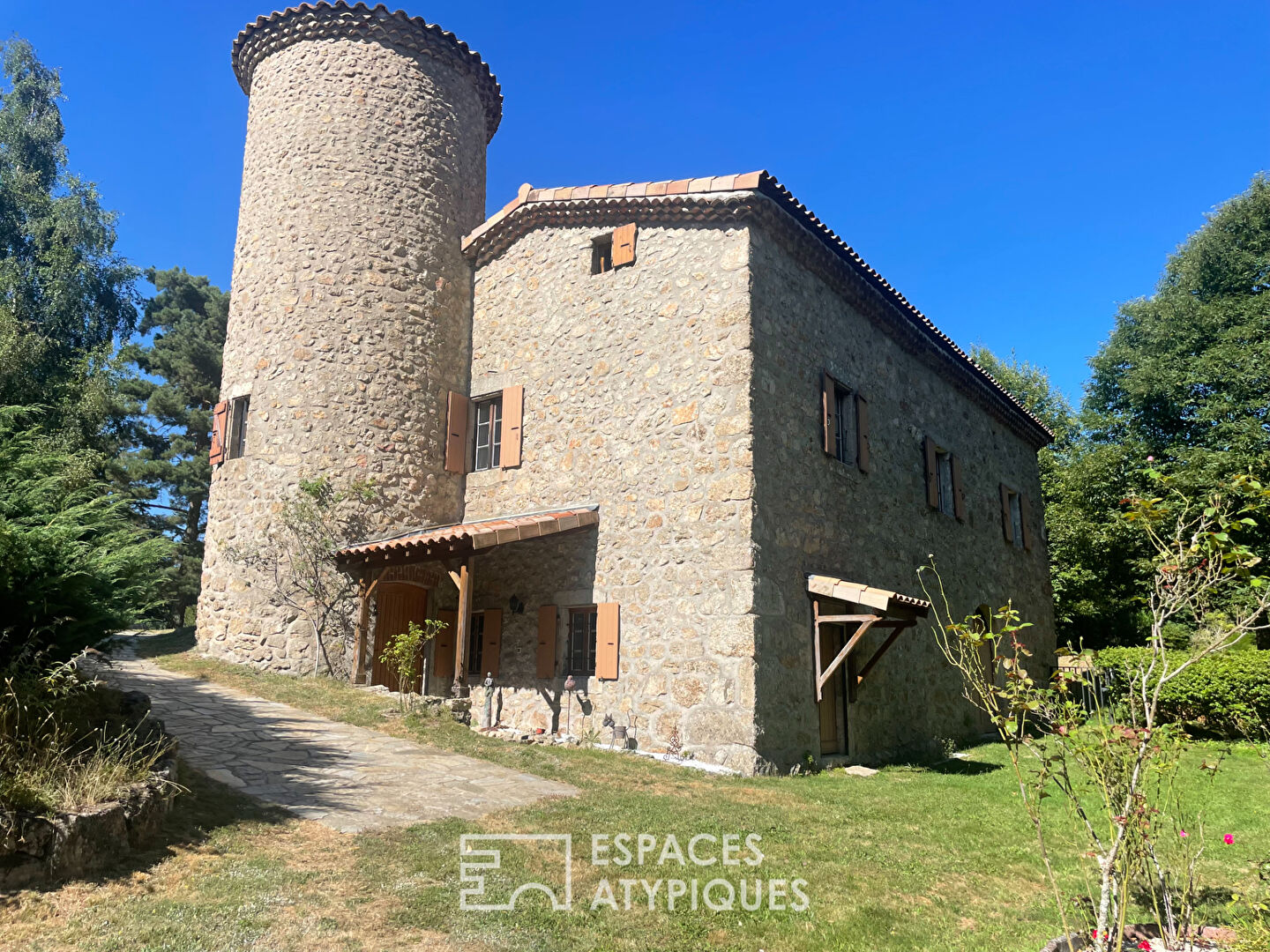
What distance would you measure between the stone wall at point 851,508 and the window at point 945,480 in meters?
0.24

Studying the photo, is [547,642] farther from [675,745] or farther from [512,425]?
[512,425]

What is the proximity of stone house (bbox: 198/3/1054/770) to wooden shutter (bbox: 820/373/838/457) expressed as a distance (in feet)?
0.23

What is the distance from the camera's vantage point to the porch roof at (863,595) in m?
9.43

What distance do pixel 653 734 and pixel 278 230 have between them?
33.1 feet

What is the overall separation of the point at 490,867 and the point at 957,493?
1244 cm

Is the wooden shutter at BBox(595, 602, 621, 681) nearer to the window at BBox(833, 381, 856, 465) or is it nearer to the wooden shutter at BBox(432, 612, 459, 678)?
the wooden shutter at BBox(432, 612, 459, 678)

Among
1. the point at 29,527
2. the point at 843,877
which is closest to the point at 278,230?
the point at 29,527

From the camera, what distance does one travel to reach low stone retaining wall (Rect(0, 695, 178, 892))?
4.17 meters

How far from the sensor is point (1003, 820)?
7.45 m

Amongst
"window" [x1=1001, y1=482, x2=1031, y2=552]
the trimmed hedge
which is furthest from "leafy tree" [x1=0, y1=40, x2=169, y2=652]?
"window" [x1=1001, y1=482, x2=1031, y2=552]

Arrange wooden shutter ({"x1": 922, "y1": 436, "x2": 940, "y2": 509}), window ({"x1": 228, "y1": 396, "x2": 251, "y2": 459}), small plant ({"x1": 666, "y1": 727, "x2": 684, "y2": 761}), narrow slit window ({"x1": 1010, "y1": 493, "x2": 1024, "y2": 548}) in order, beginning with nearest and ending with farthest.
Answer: small plant ({"x1": 666, "y1": 727, "x2": 684, "y2": 761}), window ({"x1": 228, "y1": 396, "x2": 251, "y2": 459}), wooden shutter ({"x1": 922, "y1": 436, "x2": 940, "y2": 509}), narrow slit window ({"x1": 1010, "y1": 493, "x2": 1024, "y2": 548})

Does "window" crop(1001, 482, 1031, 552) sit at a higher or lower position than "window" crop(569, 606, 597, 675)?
higher

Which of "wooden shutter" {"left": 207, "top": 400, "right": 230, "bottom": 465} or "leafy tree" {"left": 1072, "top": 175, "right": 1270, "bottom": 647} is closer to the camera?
"wooden shutter" {"left": 207, "top": 400, "right": 230, "bottom": 465}

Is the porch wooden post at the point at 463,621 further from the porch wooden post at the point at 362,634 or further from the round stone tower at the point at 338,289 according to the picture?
the round stone tower at the point at 338,289
